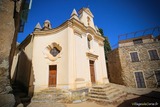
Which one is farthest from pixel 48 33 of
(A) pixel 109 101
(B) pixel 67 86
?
(A) pixel 109 101

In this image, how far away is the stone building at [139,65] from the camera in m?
13.0

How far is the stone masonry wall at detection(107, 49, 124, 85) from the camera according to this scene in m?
15.5

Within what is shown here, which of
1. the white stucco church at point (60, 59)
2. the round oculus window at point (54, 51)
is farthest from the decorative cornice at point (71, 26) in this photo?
the round oculus window at point (54, 51)

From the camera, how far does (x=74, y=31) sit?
9094 mm

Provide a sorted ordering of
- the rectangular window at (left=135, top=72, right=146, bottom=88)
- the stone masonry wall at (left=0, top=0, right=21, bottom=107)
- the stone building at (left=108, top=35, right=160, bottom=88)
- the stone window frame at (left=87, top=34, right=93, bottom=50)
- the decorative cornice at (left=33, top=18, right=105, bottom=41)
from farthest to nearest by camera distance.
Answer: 1. the rectangular window at (left=135, top=72, right=146, bottom=88)
2. the stone building at (left=108, top=35, right=160, bottom=88)
3. the stone window frame at (left=87, top=34, right=93, bottom=50)
4. the decorative cornice at (left=33, top=18, right=105, bottom=41)
5. the stone masonry wall at (left=0, top=0, right=21, bottom=107)

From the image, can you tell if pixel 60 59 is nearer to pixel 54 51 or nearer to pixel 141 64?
pixel 54 51

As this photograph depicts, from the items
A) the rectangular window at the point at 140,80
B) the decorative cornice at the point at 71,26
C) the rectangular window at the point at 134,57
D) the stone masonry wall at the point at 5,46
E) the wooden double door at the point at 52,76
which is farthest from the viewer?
the rectangular window at the point at 134,57

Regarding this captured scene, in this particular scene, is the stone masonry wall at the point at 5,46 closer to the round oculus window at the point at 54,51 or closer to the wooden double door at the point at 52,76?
the wooden double door at the point at 52,76

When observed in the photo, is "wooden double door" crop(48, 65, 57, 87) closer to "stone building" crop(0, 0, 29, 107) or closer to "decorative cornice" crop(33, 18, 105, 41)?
"decorative cornice" crop(33, 18, 105, 41)

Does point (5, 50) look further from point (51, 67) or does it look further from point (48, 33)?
point (48, 33)

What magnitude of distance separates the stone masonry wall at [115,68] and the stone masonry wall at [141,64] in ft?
2.61

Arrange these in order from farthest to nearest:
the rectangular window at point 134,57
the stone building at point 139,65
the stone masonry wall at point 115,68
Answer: the stone masonry wall at point 115,68
the rectangular window at point 134,57
the stone building at point 139,65

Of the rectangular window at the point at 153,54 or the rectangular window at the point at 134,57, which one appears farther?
the rectangular window at the point at 134,57

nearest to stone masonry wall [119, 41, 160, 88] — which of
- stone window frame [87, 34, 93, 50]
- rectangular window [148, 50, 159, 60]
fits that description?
rectangular window [148, 50, 159, 60]
